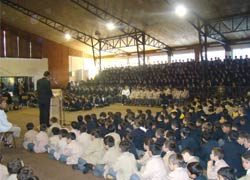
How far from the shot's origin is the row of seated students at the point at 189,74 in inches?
611

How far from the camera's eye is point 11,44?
2375cm

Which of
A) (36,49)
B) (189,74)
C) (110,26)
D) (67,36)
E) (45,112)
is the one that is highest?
(67,36)

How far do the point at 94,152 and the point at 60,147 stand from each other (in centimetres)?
86

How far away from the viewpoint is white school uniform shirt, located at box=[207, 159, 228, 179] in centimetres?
474

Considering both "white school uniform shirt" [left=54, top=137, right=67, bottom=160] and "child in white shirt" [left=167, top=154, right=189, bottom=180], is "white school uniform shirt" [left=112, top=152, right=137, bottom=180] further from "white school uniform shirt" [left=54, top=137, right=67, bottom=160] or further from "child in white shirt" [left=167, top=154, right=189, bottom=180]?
"white school uniform shirt" [left=54, top=137, right=67, bottom=160]

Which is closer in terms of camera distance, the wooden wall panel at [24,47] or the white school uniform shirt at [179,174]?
the white school uniform shirt at [179,174]

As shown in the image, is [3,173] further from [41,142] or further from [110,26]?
[110,26]

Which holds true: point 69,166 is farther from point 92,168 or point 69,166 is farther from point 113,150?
point 113,150

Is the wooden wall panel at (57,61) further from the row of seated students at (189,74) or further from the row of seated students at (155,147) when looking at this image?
the row of seated students at (155,147)

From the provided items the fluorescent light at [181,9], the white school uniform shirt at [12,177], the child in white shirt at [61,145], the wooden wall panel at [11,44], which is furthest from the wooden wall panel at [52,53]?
the white school uniform shirt at [12,177]

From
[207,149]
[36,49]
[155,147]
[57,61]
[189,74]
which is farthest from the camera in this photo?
[57,61]

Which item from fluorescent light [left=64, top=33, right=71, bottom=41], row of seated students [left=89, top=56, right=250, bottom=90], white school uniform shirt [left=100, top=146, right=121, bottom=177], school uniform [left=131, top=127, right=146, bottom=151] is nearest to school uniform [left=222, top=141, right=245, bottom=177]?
white school uniform shirt [left=100, top=146, right=121, bottom=177]

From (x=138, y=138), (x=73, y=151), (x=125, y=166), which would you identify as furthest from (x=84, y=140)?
(x=125, y=166)

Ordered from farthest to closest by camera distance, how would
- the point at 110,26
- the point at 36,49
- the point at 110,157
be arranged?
the point at 36,49 < the point at 110,26 < the point at 110,157
